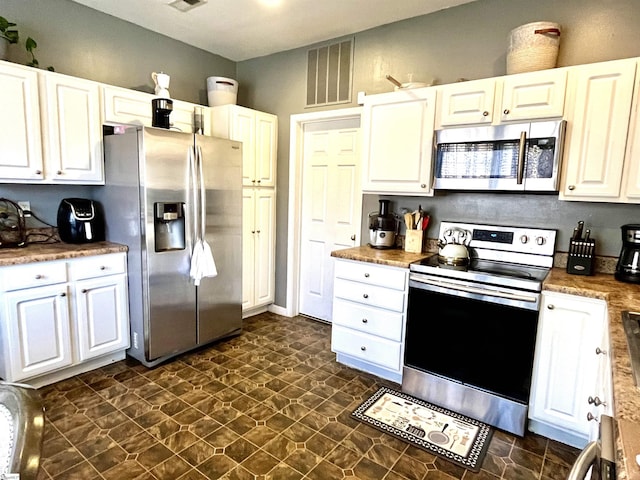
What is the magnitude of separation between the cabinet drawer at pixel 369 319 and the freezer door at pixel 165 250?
3.94 ft

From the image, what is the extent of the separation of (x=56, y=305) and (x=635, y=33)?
397cm

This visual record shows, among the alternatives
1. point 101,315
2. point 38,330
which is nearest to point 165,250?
point 101,315

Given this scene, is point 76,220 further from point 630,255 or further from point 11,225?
point 630,255

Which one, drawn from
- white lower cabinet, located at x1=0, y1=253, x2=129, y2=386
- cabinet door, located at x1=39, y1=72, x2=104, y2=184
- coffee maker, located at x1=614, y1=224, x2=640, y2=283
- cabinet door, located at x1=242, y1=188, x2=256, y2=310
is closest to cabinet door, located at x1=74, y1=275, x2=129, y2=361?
white lower cabinet, located at x1=0, y1=253, x2=129, y2=386

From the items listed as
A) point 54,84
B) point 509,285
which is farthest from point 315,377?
point 54,84

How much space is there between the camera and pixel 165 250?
2797 mm

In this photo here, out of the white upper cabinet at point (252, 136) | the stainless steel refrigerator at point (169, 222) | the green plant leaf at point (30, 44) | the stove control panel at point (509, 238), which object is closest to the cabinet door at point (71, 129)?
the stainless steel refrigerator at point (169, 222)

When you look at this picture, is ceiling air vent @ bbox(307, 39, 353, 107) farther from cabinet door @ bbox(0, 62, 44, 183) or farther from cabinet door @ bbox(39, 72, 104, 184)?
cabinet door @ bbox(0, 62, 44, 183)

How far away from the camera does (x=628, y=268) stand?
208 cm

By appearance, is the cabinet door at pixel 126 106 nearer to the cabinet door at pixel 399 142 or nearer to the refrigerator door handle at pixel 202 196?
the refrigerator door handle at pixel 202 196

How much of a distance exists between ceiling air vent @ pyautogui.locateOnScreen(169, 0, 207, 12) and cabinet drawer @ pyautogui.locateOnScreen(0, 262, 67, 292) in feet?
6.78

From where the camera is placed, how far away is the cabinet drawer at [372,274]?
2.55m

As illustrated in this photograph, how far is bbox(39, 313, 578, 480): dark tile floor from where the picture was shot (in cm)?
187

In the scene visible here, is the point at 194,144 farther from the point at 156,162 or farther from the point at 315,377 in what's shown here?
the point at 315,377
